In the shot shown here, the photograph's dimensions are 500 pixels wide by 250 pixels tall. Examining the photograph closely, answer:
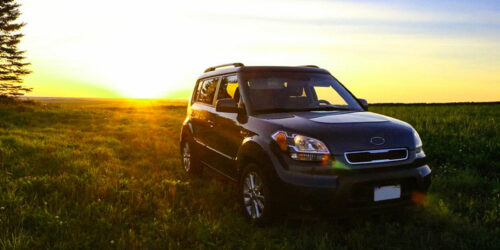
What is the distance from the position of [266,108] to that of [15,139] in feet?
29.6

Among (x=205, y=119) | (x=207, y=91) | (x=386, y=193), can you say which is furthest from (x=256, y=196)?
(x=207, y=91)

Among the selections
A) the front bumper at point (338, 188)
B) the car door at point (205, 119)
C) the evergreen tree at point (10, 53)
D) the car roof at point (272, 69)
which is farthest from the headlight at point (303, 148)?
the evergreen tree at point (10, 53)

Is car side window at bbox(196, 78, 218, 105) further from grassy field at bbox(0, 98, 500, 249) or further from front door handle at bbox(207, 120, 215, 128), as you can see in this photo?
grassy field at bbox(0, 98, 500, 249)

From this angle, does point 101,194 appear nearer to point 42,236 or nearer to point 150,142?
point 42,236

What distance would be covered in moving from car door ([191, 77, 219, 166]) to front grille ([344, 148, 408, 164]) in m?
2.47

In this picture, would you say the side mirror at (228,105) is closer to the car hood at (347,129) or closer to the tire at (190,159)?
the car hood at (347,129)

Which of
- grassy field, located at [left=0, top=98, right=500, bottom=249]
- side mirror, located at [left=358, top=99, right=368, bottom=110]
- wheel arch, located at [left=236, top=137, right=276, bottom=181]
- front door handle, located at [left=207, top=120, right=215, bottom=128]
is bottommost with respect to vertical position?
grassy field, located at [left=0, top=98, right=500, bottom=249]

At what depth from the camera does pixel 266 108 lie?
463 cm

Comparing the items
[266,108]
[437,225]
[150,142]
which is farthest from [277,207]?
[150,142]

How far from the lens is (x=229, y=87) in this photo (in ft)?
17.9

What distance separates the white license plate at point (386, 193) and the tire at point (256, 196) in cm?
102

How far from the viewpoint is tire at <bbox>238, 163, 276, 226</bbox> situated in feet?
12.8

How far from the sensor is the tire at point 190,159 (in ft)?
21.6

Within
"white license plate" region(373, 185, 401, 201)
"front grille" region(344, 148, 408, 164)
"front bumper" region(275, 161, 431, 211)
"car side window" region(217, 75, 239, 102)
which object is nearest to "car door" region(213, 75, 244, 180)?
"car side window" region(217, 75, 239, 102)
